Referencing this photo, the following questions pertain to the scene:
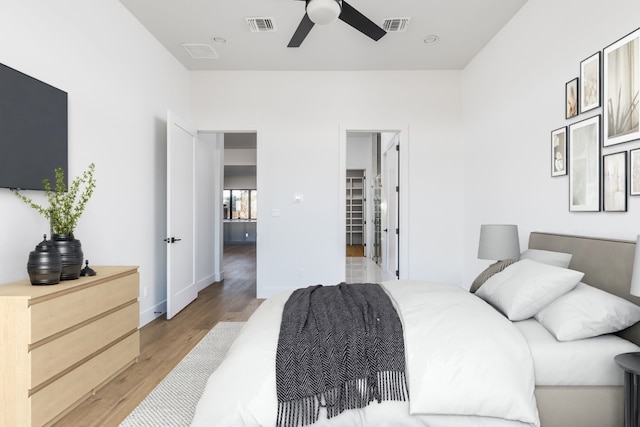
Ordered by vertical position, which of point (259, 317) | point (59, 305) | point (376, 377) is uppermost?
point (59, 305)

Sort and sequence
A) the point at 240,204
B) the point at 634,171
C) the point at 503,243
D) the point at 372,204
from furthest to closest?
the point at 240,204 < the point at 372,204 < the point at 503,243 < the point at 634,171

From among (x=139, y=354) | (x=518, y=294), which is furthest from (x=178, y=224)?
(x=518, y=294)

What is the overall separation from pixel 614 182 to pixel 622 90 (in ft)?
1.82

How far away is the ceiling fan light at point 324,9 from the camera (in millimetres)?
2376

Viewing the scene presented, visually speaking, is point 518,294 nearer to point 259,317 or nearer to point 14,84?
point 259,317

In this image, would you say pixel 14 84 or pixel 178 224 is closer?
pixel 14 84

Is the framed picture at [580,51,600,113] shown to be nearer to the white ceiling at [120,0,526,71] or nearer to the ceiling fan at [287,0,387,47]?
the white ceiling at [120,0,526,71]

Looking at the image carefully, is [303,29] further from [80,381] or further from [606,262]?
[80,381]

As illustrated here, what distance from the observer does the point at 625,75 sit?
2037 mm

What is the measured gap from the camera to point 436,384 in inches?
61.8

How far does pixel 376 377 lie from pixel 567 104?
242 cm

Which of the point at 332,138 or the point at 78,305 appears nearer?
the point at 78,305

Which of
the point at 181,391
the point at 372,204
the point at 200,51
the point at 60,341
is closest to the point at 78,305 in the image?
the point at 60,341

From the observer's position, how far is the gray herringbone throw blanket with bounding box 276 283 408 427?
5.17ft
